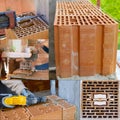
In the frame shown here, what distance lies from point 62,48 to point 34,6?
1515mm

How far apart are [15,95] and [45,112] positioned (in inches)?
24.6

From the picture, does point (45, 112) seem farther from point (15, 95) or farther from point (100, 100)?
point (100, 100)

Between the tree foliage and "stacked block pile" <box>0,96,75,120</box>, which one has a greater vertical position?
the tree foliage

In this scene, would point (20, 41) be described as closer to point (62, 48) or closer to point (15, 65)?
point (15, 65)

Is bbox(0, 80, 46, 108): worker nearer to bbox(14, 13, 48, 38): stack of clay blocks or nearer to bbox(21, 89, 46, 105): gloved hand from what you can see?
bbox(21, 89, 46, 105): gloved hand

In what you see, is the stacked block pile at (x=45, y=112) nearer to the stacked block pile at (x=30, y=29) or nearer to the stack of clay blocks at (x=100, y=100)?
the stack of clay blocks at (x=100, y=100)

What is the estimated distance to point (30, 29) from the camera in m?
5.19

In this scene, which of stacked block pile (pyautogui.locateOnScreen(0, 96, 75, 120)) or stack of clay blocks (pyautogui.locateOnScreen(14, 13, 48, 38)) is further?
stack of clay blocks (pyautogui.locateOnScreen(14, 13, 48, 38))

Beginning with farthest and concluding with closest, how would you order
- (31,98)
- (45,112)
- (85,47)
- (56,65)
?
(31,98) < (45,112) < (56,65) < (85,47)

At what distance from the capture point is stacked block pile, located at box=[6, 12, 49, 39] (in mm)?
4902

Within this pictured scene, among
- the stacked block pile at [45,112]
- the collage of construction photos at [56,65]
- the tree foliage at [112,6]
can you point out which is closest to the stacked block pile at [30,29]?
the collage of construction photos at [56,65]

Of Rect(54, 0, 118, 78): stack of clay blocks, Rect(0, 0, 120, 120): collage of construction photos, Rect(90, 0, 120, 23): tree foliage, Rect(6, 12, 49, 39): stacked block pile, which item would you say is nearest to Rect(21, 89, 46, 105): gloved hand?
Rect(0, 0, 120, 120): collage of construction photos

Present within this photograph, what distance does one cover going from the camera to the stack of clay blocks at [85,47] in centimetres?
402

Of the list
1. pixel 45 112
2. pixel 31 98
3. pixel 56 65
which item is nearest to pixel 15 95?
pixel 31 98
